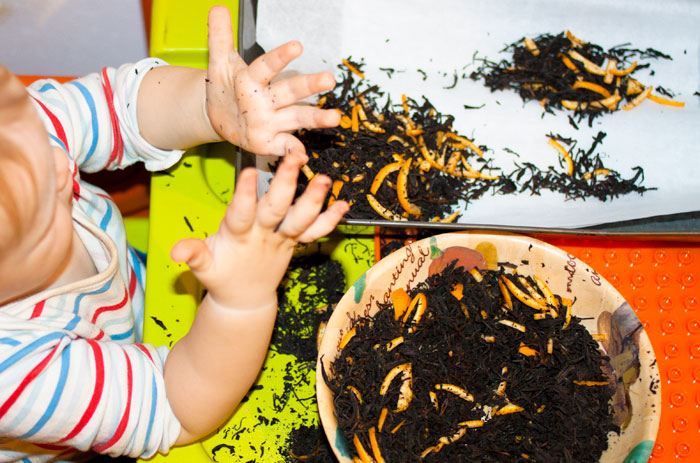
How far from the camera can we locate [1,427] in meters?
0.59

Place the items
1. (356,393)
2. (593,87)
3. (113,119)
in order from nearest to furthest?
1. (356,393)
2. (113,119)
3. (593,87)

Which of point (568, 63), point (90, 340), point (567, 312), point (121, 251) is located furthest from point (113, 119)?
point (568, 63)

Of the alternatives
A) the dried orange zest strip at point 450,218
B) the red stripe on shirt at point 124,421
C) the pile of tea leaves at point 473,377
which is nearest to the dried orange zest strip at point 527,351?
the pile of tea leaves at point 473,377

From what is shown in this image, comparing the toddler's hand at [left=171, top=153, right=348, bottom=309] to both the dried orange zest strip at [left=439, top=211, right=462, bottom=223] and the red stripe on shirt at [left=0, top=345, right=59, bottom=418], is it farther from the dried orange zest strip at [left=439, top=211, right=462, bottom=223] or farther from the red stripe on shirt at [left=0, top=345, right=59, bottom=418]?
the dried orange zest strip at [left=439, top=211, right=462, bottom=223]

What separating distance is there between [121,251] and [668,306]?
747mm

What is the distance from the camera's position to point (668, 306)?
816 millimetres

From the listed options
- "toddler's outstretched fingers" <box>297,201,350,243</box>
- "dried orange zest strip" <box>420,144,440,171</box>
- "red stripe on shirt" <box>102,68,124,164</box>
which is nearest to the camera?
"toddler's outstretched fingers" <box>297,201,350,243</box>

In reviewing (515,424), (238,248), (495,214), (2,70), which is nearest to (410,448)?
(515,424)

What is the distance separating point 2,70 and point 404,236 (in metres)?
0.53

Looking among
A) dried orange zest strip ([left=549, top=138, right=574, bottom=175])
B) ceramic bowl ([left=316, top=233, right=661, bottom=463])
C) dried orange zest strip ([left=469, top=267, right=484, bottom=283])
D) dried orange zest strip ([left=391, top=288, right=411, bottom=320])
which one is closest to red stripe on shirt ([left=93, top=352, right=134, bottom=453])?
ceramic bowl ([left=316, top=233, right=661, bottom=463])

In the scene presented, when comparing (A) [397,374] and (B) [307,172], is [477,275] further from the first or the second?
(B) [307,172]

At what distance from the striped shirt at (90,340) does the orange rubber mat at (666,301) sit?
342 millimetres

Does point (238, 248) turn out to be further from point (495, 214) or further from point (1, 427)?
point (495, 214)

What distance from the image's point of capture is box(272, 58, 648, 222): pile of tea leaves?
882 mm
